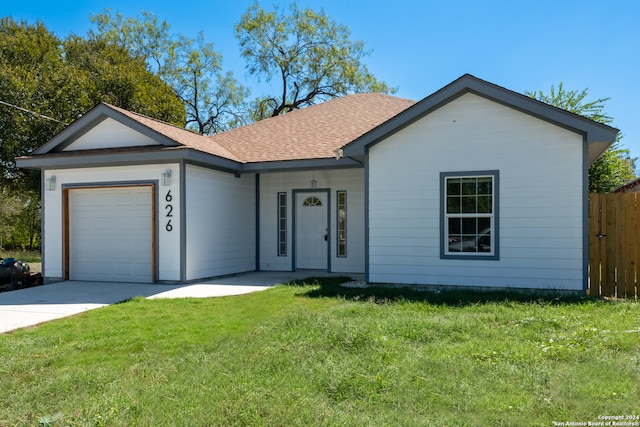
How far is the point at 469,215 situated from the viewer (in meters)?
9.23

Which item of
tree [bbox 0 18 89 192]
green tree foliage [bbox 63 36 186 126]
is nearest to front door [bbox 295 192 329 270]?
tree [bbox 0 18 89 192]

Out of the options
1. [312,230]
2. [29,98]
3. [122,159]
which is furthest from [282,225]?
[29,98]

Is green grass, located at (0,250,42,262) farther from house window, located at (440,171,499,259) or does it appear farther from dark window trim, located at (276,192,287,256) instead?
house window, located at (440,171,499,259)

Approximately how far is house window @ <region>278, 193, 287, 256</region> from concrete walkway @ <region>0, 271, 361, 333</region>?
Answer: 150 centimetres

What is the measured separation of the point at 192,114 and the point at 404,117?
81.5 feet

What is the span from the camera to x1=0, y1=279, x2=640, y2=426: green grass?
141 inches

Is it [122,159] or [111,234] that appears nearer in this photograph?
[122,159]

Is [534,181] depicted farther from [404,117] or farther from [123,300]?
[123,300]

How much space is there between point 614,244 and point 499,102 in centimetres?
327

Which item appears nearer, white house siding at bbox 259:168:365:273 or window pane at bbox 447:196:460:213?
window pane at bbox 447:196:460:213

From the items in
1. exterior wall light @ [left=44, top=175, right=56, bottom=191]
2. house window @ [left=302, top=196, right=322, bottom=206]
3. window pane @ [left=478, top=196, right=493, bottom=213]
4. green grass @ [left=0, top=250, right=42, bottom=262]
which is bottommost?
green grass @ [left=0, top=250, right=42, bottom=262]

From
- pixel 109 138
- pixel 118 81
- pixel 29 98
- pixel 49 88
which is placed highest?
pixel 118 81

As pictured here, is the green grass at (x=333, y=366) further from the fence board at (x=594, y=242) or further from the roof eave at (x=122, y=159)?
the roof eave at (x=122, y=159)

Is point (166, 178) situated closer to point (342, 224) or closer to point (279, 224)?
point (279, 224)
